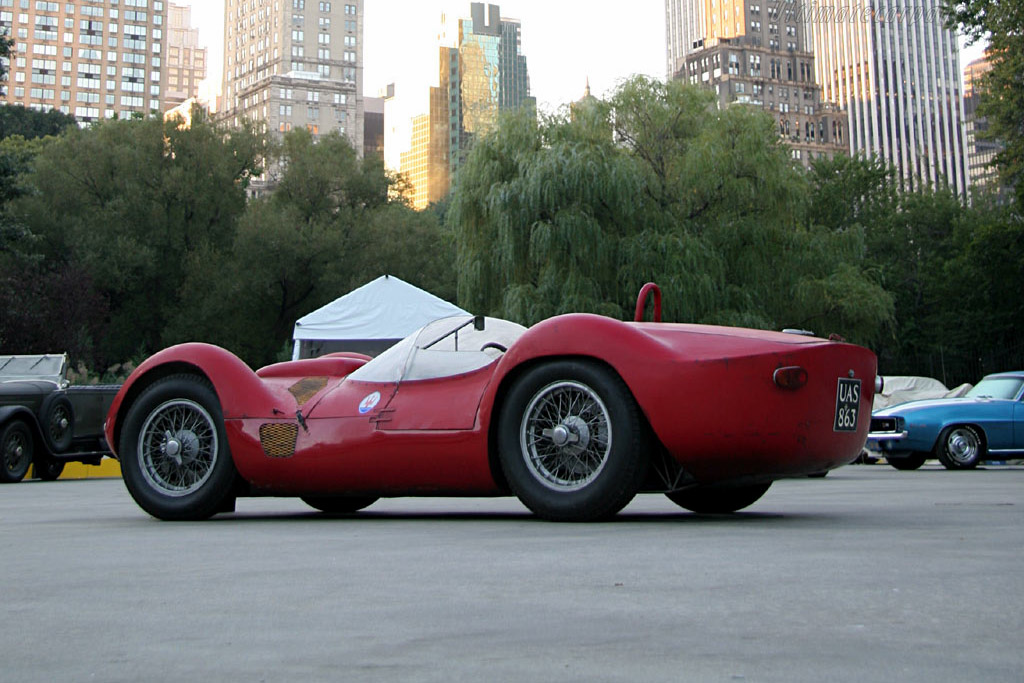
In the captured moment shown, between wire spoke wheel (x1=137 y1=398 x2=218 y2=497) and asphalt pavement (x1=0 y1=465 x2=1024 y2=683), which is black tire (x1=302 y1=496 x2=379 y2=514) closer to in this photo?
wire spoke wheel (x1=137 y1=398 x2=218 y2=497)

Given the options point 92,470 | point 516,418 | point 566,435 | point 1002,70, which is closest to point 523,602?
point 566,435

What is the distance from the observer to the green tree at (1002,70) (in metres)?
25.0

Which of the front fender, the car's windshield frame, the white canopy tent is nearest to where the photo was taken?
the front fender

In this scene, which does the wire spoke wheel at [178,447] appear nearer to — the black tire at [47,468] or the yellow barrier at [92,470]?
the black tire at [47,468]

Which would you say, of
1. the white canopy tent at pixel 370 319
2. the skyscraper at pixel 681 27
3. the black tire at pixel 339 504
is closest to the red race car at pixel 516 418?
the black tire at pixel 339 504

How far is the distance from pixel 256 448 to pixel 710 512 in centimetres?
265

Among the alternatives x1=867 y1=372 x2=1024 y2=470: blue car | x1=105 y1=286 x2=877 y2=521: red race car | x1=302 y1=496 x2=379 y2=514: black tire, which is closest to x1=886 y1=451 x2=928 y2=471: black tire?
x1=867 y1=372 x2=1024 y2=470: blue car

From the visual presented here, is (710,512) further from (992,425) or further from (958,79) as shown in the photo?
(958,79)

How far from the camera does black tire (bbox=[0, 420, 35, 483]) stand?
46.3ft

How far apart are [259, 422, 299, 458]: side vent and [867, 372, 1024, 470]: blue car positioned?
1147cm

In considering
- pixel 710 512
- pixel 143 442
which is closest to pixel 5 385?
pixel 143 442

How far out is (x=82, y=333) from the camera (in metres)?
31.6

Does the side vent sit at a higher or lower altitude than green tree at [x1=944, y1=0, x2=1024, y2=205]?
lower

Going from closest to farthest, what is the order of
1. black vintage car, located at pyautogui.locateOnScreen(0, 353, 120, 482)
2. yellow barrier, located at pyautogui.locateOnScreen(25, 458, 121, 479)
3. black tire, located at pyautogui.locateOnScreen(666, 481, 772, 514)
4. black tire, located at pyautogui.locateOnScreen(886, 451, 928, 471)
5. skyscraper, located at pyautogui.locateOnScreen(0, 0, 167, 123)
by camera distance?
black tire, located at pyautogui.locateOnScreen(666, 481, 772, 514)
black vintage car, located at pyautogui.locateOnScreen(0, 353, 120, 482)
black tire, located at pyautogui.locateOnScreen(886, 451, 928, 471)
yellow barrier, located at pyautogui.locateOnScreen(25, 458, 121, 479)
skyscraper, located at pyautogui.locateOnScreen(0, 0, 167, 123)
